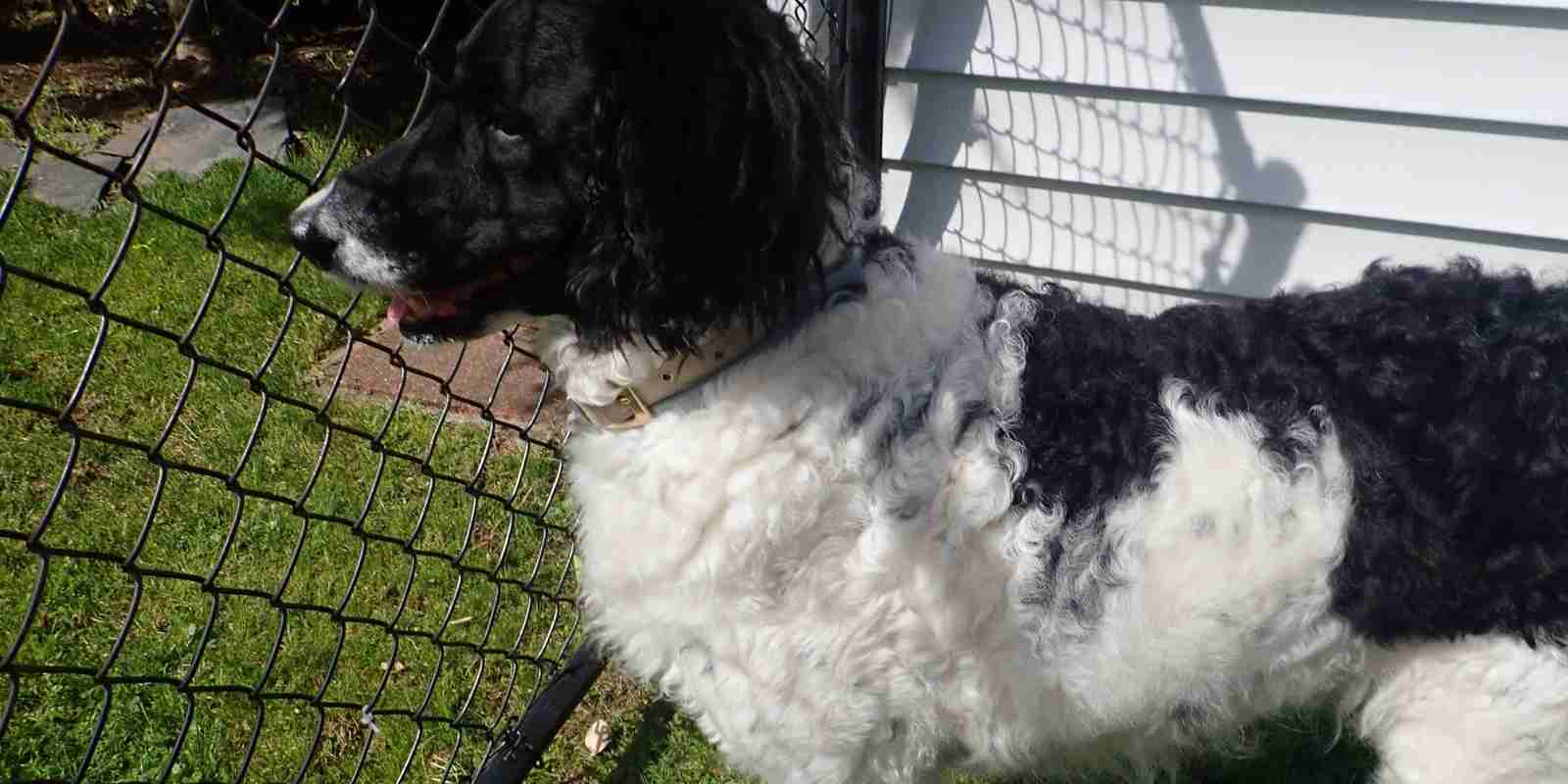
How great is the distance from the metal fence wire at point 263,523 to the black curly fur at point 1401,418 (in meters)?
1.34

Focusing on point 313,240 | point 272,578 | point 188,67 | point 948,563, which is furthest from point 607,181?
point 188,67

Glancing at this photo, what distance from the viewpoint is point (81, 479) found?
342cm

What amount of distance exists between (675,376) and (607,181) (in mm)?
392

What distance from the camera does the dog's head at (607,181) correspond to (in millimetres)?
1652

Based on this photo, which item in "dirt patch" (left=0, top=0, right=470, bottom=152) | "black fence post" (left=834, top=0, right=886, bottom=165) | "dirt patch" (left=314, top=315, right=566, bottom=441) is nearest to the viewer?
"black fence post" (left=834, top=0, right=886, bottom=165)


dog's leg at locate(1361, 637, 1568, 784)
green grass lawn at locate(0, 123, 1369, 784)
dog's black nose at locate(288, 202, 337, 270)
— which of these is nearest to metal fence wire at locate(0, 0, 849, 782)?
green grass lawn at locate(0, 123, 1369, 784)

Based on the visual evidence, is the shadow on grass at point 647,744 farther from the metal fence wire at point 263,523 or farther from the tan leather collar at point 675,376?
the tan leather collar at point 675,376

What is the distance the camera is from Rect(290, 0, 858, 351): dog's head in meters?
1.65

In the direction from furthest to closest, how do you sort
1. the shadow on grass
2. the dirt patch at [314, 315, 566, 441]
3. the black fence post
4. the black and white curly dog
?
the dirt patch at [314, 315, 566, 441]
the black fence post
the shadow on grass
the black and white curly dog

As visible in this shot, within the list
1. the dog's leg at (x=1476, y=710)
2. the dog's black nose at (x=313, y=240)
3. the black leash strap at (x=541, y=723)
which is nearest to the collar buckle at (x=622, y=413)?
the dog's black nose at (x=313, y=240)

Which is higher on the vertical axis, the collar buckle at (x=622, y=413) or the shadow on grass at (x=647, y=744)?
the collar buckle at (x=622, y=413)

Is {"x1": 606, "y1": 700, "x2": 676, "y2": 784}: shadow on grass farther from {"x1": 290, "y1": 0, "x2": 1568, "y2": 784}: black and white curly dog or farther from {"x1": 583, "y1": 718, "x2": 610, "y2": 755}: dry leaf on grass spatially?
{"x1": 290, "y1": 0, "x2": 1568, "y2": 784}: black and white curly dog

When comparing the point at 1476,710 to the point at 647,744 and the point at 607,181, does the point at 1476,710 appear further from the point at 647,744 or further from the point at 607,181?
the point at 647,744

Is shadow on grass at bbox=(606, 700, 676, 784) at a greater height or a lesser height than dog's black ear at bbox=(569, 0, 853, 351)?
lesser
